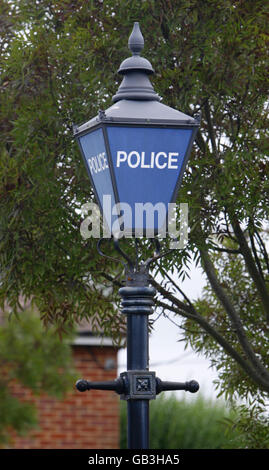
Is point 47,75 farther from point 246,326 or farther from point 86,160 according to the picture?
point 246,326

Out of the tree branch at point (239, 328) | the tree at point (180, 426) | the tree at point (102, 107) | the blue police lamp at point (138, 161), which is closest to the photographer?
the blue police lamp at point (138, 161)

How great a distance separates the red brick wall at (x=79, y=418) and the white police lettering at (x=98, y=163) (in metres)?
9.45

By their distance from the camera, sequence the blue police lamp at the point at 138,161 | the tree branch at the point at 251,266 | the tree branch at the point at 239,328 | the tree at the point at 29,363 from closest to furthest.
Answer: the blue police lamp at the point at 138,161, the tree branch at the point at 251,266, the tree branch at the point at 239,328, the tree at the point at 29,363

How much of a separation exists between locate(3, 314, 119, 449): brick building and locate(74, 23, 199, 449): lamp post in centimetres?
928

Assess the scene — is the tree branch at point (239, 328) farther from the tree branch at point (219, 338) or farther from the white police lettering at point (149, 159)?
the white police lettering at point (149, 159)

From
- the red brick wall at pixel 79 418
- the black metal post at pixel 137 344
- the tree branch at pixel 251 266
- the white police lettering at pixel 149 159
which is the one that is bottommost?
the black metal post at pixel 137 344

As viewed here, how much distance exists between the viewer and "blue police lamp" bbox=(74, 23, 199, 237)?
15.9 ft

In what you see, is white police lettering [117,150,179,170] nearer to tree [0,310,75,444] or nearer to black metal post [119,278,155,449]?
black metal post [119,278,155,449]

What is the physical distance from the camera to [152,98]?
16.8 ft

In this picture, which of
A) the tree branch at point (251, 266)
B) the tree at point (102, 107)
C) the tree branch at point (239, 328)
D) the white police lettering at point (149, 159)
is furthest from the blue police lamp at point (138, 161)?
the tree branch at point (239, 328)

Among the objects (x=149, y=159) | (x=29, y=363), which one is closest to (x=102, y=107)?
(x=149, y=159)

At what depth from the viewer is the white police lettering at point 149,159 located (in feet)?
16.0
